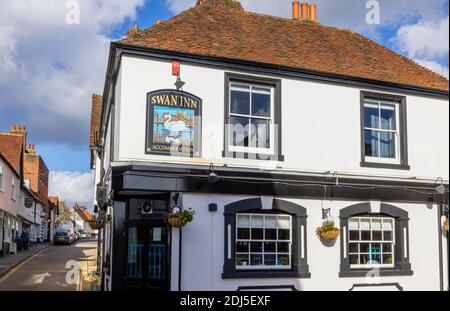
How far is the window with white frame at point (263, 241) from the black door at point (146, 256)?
161 cm

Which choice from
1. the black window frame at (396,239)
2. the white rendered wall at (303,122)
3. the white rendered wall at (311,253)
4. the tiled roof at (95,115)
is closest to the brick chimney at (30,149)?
the tiled roof at (95,115)

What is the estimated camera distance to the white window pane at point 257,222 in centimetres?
1170

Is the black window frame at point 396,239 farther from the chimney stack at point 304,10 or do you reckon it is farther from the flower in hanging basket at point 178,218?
the chimney stack at point 304,10

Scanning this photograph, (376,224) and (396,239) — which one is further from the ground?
(376,224)

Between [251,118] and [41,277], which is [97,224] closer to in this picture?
[41,277]

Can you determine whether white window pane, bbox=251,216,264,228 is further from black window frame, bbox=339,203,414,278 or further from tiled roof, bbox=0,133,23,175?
tiled roof, bbox=0,133,23,175

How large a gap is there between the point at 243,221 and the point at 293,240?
1239 mm

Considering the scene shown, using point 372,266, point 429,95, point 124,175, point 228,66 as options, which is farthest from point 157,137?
point 429,95

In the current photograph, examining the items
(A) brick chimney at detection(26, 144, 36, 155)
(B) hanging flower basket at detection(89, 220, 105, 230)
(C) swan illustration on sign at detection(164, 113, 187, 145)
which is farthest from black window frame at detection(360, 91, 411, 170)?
(A) brick chimney at detection(26, 144, 36, 155)

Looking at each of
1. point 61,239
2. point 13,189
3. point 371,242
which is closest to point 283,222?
point 371,242

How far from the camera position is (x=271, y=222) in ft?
38.9

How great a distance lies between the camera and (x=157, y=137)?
11.2 meters

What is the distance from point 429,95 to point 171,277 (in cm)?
790

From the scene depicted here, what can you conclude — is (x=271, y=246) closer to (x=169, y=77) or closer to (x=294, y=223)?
(x=294, y=223)
